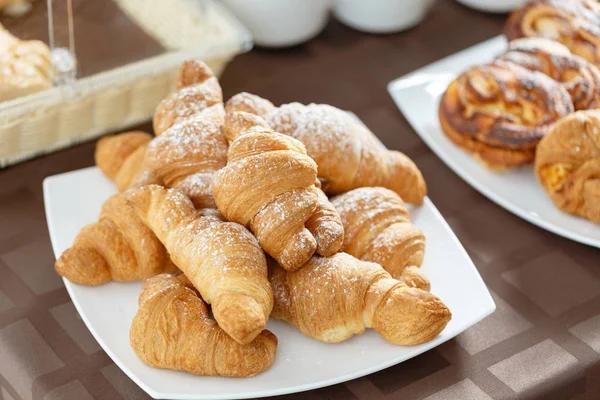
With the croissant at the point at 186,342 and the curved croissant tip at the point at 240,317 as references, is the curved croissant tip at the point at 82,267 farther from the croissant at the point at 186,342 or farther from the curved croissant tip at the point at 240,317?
the curved croissant tip at the point at 240,317

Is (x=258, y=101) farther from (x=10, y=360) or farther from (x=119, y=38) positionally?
(x=10, y=360)

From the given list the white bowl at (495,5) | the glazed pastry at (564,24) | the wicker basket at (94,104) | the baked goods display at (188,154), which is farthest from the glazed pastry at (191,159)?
the white bowl at (495,5)

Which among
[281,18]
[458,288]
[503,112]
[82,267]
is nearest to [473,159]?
[503,112]

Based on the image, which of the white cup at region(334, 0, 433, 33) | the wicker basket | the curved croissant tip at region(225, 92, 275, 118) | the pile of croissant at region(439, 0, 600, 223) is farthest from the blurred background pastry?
the pile of croissant at region(439, 0, 600, 223)

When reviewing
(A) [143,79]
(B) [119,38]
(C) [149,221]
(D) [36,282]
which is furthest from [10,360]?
(B) [119,38]

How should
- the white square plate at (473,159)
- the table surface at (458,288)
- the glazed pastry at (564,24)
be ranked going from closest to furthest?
the table surface at (458,288), the white square plate at (473,159), the glazed pastry at (564,24)

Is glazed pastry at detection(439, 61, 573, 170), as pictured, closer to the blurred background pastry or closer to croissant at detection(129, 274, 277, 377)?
croissant at detection(129, 274, 277, 377)

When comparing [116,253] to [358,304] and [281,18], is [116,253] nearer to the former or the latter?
[358,304]
